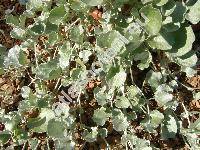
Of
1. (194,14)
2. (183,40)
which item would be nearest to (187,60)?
(183,40)

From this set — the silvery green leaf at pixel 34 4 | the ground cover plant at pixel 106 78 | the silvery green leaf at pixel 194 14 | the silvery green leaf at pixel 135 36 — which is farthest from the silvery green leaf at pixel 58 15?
the silvery green leaf at pixel 194 14

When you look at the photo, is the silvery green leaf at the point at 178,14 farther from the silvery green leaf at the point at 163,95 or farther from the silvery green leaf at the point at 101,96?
the silvery green leaf at the point at 101,96

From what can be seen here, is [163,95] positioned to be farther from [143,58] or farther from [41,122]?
[41,122]

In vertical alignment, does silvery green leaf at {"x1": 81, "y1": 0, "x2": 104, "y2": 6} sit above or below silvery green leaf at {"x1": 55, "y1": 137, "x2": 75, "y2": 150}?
above

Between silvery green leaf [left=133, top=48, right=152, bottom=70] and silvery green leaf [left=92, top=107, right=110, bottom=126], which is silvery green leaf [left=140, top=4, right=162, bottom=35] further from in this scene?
silvery green leaf [left=92, top=107, right=110, bottom=126]

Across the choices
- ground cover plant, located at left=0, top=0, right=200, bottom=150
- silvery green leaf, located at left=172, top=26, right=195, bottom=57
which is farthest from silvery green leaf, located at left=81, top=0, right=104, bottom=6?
silvery green leaf, located at left=172, top=26, right=195, bottom=57
